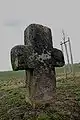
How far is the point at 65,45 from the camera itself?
19734 mm

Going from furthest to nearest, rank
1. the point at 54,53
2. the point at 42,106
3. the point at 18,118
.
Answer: the point at 54,53
the point at 42,106
the point at 18,118

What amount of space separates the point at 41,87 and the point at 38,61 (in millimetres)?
809

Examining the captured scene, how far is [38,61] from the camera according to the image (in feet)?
24.5

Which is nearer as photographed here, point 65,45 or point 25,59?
point 25,59

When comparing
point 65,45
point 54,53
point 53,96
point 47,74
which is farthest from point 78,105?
point 65,45

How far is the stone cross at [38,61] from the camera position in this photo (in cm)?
724

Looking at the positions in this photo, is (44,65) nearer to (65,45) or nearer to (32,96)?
(32,96)

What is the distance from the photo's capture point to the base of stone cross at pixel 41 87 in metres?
7.25

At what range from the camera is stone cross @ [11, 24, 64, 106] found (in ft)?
23.7

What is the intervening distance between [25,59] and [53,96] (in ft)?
4.73

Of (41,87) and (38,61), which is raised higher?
(38,61)

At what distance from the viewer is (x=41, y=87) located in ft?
24.0

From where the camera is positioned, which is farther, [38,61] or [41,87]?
[38,61]

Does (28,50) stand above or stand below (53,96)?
above
